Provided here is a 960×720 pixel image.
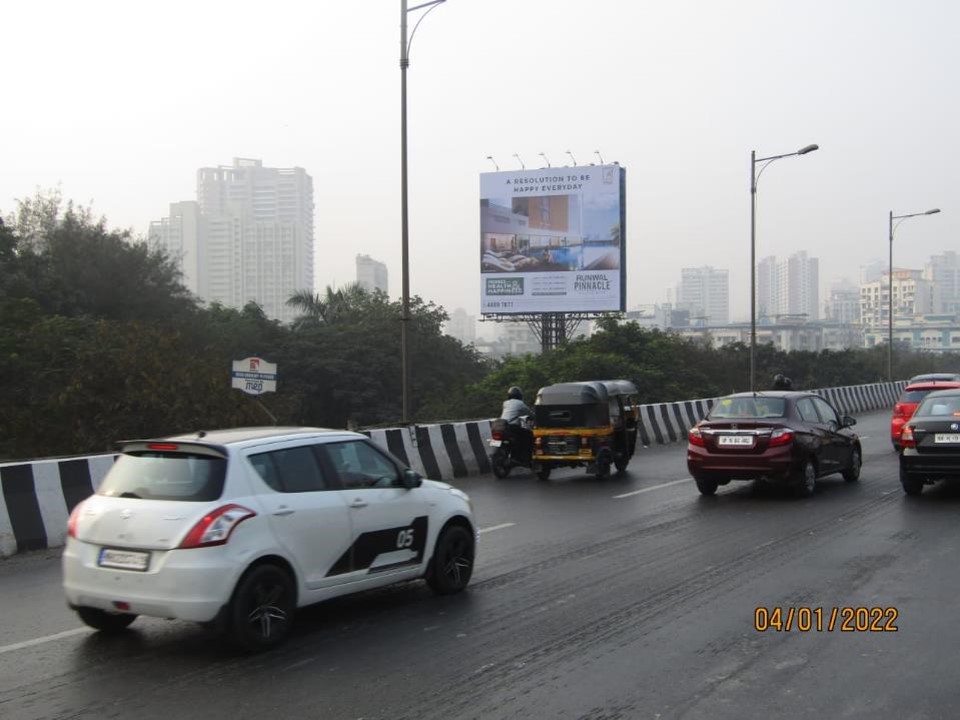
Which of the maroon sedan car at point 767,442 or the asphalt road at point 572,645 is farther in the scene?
the maroon sedan car at point 767,442

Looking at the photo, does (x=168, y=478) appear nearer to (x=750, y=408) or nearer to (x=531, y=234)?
(x=750, y=408)

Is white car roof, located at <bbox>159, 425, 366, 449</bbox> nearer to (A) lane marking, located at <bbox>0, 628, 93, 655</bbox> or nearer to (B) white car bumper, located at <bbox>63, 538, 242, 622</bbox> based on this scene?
(B) white car bumper, located at <bbox>63, 538, 242, 622</bbox>

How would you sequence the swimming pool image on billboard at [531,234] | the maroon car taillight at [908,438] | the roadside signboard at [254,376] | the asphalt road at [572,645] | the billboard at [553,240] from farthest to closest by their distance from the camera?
1. the swimming pool image on billboard at [531,234]
2. the billboard at [553,240]
3. the roadside signboard at [254,376]
4. the maroon car taillight at [908,438]
5. the asphalt road at [572,645]

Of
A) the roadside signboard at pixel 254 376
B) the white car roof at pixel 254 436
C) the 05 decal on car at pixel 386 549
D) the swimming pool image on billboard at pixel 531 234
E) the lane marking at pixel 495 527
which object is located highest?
the swimming pool image on billboard at pixel 531 234

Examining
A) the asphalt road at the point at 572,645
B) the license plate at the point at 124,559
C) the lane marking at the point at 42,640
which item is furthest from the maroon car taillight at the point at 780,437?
the license plate at the point at 124,559

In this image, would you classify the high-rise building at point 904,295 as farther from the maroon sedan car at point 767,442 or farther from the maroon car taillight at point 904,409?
the maroon sedan car at point 767,442

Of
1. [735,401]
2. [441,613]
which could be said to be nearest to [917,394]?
[735,401]

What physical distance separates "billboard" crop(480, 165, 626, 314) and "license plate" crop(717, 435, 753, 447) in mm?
35943

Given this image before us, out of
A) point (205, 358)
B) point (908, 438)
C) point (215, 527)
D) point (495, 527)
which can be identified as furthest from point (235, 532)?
point (205, 358)

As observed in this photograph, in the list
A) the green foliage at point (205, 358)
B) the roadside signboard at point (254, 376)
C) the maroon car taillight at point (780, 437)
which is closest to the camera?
the maroon car taillight at point (780, 437)

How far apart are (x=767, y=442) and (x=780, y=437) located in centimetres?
19

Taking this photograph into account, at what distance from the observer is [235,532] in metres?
6.38

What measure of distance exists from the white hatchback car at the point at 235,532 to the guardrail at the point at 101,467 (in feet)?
14.0

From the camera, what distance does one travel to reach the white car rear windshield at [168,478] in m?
6.55
